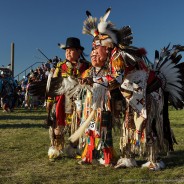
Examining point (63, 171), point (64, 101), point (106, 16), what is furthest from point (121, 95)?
point (63, 171)

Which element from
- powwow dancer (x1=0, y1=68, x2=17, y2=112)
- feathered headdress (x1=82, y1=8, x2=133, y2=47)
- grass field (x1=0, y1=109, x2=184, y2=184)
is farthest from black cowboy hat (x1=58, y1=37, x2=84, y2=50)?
powwow dancer (x1=0, y1=68, x2=17, y2=112)

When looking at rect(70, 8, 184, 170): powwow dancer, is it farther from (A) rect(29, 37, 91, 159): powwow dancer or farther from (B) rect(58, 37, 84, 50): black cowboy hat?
(A) rect(29, 37, 91, 159): powwow dancer

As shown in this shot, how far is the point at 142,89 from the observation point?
15.0 ft

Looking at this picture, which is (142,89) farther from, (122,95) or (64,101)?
(64,101)

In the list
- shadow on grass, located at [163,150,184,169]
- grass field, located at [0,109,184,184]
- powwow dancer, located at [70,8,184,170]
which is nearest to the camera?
grass field, located at [0,109,184,184]

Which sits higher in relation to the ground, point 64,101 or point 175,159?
point 64,101

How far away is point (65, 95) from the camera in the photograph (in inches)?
212

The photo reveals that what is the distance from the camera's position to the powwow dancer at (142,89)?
457 centimetres

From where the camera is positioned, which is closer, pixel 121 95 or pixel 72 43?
pixel 121 95

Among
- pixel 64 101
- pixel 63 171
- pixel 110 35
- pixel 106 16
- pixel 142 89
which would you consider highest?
pixel 106 16

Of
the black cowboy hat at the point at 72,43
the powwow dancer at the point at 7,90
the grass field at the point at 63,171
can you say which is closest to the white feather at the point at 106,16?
the black cowboy hat at the point at 72,43

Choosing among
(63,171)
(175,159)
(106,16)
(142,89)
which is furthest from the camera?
(175,159)

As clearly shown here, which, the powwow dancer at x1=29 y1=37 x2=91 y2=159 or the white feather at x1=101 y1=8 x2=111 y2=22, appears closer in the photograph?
the white feather at x1=101 y1=8 x2=111 y2=22

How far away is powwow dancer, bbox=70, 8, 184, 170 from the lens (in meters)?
4.57
